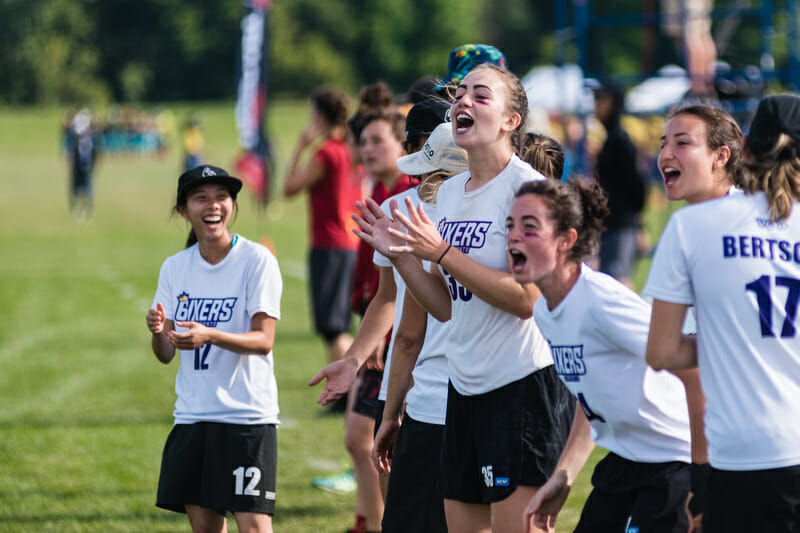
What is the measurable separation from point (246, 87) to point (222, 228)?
11816 millimetres

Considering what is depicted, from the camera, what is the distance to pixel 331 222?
8148mm

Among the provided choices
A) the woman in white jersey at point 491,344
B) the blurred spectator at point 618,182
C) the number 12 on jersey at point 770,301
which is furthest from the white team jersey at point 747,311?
the blurred spectator at point 618,182

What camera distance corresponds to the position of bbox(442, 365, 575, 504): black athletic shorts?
11.2ft

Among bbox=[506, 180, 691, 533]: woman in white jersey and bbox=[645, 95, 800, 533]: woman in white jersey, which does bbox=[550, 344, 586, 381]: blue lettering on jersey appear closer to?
bbox=[506, 180, 691, 533]: woman in white jersey

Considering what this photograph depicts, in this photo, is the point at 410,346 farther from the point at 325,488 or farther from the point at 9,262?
the point at 9,262

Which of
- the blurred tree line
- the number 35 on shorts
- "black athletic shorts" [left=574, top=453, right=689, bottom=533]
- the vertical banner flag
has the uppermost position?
the blurred tree line

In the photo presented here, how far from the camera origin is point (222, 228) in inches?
173

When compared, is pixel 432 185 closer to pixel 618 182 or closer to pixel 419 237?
pixel 419 237

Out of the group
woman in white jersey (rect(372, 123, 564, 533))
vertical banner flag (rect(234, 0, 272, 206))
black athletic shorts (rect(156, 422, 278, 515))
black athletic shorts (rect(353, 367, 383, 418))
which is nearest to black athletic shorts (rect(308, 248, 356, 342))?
black athletic shorts (rect(353, 367, 383, 418))

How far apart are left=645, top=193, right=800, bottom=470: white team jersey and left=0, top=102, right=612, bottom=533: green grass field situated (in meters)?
3.11

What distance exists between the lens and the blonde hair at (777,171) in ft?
9.05

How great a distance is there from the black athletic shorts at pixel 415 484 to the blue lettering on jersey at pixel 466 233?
82 centimetres

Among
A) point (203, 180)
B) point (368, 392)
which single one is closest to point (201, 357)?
point (203, 180)

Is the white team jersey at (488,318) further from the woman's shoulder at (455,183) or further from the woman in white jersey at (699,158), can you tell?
the woman in white jersey at (699,158)
